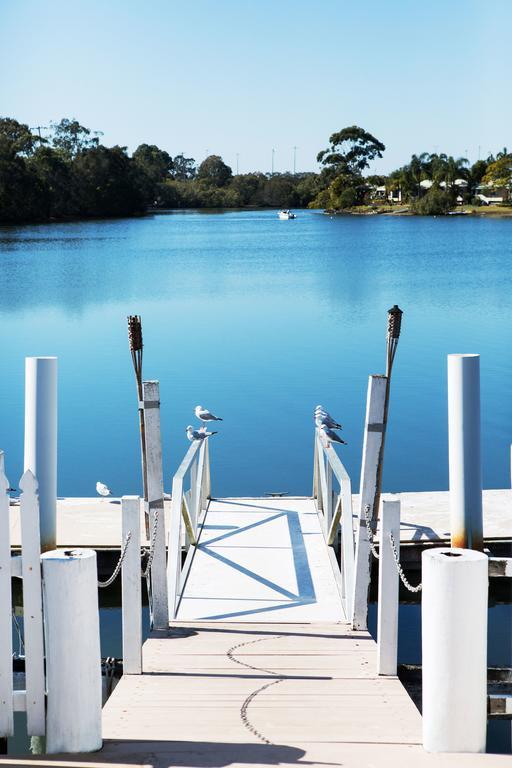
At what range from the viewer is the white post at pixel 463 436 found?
7016mm

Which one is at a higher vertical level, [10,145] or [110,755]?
[10,145]

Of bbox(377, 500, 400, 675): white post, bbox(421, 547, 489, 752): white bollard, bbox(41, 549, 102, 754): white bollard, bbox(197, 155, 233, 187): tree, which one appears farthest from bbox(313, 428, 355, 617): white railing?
bbox(197, 155, 233, 187): tree

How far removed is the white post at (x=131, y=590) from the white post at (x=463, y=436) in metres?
2.21

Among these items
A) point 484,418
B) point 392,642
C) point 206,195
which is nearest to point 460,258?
point 484,418

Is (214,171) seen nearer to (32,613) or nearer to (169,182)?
(169,182)

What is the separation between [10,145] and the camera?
328 ft

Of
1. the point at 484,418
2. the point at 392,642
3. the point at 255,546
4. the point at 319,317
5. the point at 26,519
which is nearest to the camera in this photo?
the point at 26,519

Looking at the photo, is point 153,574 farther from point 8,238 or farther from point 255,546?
point 8,238

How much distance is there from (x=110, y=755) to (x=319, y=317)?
1342 inches

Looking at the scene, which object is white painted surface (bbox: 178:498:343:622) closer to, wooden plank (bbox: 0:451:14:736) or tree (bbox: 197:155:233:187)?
wooden plank (bbox: 0:451:14:736)

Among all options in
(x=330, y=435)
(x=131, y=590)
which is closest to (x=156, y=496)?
(x=131, y=590)

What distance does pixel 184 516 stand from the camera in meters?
8.96

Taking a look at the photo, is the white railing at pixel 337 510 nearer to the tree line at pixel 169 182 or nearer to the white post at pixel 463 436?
the white post at pixel 463 436

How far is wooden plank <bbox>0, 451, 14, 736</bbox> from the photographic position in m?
4.38
